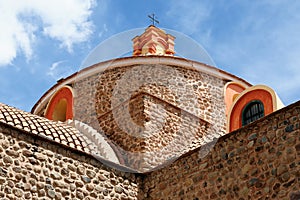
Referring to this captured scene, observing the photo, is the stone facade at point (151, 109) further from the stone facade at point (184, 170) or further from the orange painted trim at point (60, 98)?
the stone facade at point (184, 170)

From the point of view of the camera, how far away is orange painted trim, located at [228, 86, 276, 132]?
10203 mm

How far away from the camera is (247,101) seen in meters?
10.8

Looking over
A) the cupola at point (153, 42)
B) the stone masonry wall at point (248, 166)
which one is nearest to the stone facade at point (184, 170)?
the stone masonry wall at point (248, 166)

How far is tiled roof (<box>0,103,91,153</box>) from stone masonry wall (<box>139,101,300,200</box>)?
70.7 inches

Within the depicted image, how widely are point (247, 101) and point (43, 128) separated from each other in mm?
4661

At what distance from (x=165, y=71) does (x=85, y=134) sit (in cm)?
297

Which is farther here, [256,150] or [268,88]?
[268,88]

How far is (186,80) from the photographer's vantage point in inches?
465

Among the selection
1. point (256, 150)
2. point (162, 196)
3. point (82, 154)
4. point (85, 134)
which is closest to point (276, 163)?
point (256, 150)

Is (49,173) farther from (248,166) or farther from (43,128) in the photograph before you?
(248,166)

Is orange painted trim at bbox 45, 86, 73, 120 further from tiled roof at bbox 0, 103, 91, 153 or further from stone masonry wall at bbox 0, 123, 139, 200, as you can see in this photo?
stone masonry wall at bbox 0, 123, 139, 200

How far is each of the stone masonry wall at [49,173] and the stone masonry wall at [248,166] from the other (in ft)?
3.21

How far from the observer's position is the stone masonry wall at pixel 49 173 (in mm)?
7246

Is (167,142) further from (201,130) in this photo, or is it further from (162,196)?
(162,196)
